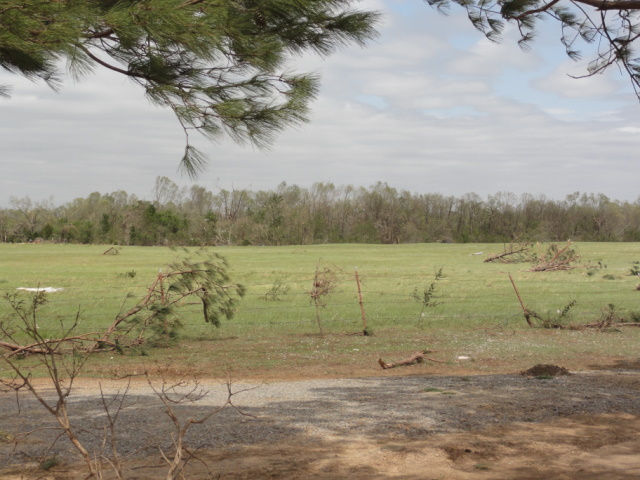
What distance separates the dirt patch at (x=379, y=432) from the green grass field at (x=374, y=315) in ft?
5.66

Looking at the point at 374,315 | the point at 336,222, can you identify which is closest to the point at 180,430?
the point at 374,315

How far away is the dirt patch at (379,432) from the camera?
6.53 metres

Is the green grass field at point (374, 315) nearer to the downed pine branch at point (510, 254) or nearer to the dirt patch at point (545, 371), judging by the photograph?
the dirt patch at point (545, 371)

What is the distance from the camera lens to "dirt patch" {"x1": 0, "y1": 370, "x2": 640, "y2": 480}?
653cm

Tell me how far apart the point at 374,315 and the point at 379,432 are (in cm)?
1323

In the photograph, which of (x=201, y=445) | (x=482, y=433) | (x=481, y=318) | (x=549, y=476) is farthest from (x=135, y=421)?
(x=481, y=318)

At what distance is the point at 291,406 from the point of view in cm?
931

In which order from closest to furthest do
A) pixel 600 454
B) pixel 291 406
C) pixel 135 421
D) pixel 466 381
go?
pixel 600 454 → pixel 135 421 → pixel 291 406 → pixel 466 381

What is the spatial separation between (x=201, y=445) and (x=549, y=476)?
3.42 meters

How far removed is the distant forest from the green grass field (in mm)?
41544

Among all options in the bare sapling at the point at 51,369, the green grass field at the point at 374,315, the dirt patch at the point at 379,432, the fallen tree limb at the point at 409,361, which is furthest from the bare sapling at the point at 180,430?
the fallen tree limb at the point at 409,361

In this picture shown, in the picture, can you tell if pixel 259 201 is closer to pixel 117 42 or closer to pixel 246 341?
pixel 246 341

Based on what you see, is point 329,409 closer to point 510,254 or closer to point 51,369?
point 51,369

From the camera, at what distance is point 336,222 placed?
95438 millimetres
